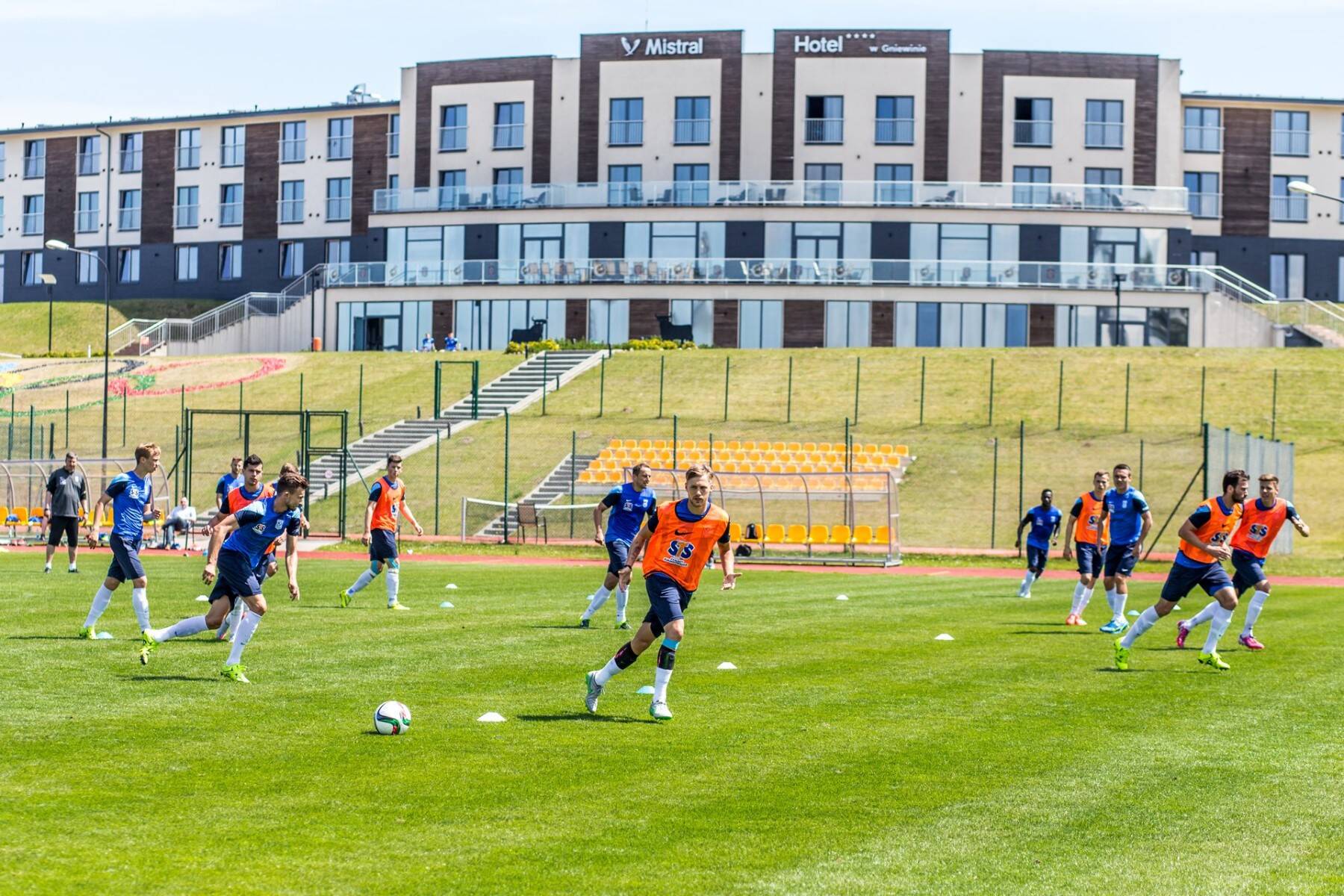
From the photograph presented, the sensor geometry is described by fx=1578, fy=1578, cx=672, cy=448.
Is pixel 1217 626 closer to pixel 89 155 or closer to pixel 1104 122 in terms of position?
pixel 1104 122

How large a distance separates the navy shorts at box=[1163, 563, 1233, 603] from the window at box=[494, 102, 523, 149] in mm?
59530

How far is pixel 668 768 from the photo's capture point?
10.6 metres

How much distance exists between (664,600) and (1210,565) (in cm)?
741

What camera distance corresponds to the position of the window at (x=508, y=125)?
73.2 m

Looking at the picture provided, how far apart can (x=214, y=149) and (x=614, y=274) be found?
28.5m

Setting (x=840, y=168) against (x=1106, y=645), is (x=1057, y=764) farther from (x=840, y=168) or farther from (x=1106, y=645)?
(x=840, y=168)

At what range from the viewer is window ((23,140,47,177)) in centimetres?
8744

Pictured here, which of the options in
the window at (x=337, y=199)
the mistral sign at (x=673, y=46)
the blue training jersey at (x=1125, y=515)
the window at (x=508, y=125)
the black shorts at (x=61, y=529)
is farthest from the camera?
the window at (x=337, y=199)

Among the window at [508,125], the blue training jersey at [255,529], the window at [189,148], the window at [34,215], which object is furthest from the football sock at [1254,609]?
the window at [34,215]

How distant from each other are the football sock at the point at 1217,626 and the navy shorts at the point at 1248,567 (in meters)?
0.81

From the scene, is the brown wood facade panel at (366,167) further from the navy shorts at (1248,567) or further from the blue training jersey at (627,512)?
the navy shorts at (1248,567)

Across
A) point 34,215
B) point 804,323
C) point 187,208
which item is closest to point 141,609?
point 804,323

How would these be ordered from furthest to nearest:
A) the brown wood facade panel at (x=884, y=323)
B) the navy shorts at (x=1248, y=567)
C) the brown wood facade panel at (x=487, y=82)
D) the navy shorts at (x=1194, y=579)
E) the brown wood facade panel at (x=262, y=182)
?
1. the brown wood facade panel at (x=262, y=182)
2. the brown wood facade panel at (x=487, y=82)
3. the brown wood facade panel at (x=884, y=323)
4. the navy shorts at (x=1248, y=567)
5. the navy shorts at (x=1194, y=579)

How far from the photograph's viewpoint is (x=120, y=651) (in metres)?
16.0
